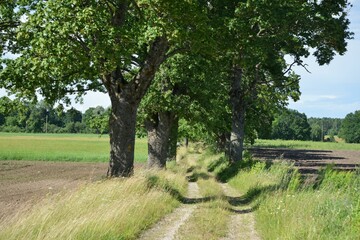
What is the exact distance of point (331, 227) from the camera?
809cm

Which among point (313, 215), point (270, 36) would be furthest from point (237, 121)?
point (313, 215)

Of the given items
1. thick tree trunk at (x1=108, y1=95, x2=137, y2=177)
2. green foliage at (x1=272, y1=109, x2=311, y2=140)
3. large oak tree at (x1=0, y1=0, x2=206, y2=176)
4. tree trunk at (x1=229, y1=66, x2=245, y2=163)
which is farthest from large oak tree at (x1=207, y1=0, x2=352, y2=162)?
green foliage at (x1=272, y1=109, x2=311, y2=140)

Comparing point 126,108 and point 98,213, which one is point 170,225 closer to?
point 98,213

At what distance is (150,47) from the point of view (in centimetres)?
1545

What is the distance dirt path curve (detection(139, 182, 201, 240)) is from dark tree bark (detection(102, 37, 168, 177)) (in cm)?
279

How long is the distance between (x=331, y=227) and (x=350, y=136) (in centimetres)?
18242

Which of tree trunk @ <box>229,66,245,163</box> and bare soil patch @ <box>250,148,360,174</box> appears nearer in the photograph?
tree trunk @ <box>229,66,245,163</box>

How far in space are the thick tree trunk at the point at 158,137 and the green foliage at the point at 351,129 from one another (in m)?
165

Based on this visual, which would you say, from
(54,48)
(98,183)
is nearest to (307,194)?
(98,183)

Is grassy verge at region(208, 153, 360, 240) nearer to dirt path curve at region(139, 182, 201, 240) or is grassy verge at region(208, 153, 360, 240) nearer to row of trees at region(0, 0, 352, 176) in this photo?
dirt path curve at region(139, 182, 201, 240)

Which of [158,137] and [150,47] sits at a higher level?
[150,47]

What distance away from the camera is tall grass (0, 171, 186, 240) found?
24.3 ft

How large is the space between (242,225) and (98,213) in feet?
12.9

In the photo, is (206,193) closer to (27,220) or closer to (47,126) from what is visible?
(27,220)
